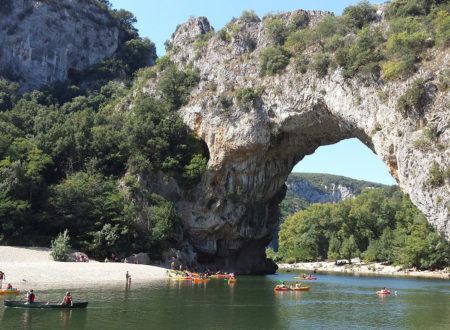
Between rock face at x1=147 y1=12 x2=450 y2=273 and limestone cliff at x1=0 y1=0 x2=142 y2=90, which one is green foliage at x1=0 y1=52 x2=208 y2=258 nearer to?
rock face at x1=147 y1=12 x2=450 y2=273

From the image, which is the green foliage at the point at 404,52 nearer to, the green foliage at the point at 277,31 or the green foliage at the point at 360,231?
the green foliage at the point at 277,31

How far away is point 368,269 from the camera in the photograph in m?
77.3

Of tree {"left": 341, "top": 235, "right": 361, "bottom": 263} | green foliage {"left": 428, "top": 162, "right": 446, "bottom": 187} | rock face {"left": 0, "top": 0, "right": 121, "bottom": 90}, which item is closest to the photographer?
green foliage {"left": 428, "top": 162, "right": 446, "bottom": 187}

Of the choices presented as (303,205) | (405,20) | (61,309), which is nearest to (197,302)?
(61,309)

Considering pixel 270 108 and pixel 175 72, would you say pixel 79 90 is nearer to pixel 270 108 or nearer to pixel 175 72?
pixel 175 72

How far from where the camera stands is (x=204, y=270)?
5284 centimetres

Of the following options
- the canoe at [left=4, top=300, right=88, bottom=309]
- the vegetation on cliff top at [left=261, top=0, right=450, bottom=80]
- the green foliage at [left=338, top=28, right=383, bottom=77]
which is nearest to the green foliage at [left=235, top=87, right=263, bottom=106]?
the vegetation on cliff top at [left=261, top=0, right=450, bottom=80]

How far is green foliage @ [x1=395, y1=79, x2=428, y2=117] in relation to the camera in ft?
116

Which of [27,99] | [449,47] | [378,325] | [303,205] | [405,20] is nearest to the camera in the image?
[378,325]

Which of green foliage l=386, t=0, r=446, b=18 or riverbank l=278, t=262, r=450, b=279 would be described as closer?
green foliage l=386, t=0, r=446, b=18

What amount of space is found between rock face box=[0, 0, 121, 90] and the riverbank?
50846mm

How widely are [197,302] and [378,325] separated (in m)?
9.84

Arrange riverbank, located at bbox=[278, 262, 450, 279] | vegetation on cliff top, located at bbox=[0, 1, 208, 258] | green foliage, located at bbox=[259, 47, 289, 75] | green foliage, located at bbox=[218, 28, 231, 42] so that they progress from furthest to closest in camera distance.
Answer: riverbank, located at bbox=[278, 262, 450, 279]
green foliage, located at bbox=[218, 28, 231, 42]
green foliage, located at bbox=[259, 47, 289, 75]
vegetation on cliff top, located at bbox=[0, 1, 208, 258]

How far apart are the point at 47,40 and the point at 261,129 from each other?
154 feet
